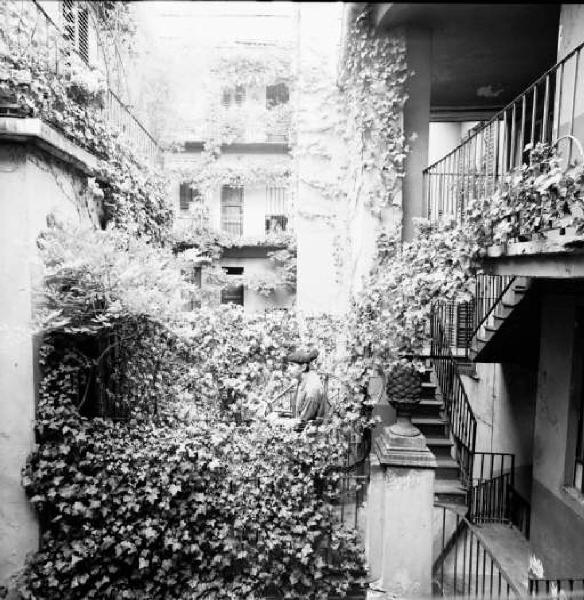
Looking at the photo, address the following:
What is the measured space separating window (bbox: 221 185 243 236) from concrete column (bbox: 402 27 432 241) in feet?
39.3

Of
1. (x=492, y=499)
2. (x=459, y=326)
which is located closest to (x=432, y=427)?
(x=492, y=499)

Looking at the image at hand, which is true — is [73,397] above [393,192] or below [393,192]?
below

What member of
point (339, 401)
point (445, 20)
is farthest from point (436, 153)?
point (339, 401)

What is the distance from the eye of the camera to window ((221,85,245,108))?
16.6m

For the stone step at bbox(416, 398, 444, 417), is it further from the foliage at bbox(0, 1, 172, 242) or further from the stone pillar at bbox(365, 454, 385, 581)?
the foliage at bbox(0, 1, 172, 242)

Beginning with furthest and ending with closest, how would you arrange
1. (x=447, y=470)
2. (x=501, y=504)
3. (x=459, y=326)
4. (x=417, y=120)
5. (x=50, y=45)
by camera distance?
(x=459, y=326), (x=501, y=504), (x=447, y=470), (x=417, y=120), (x=50, y=45)

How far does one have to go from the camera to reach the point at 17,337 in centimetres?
477

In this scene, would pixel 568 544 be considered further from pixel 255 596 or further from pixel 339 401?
pixel 255 596

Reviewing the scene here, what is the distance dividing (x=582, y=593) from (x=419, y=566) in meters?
1.73

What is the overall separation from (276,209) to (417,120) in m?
11.5

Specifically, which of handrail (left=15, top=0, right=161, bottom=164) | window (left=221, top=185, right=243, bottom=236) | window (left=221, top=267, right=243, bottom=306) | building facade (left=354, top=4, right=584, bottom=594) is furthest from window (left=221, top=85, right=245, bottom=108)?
building facade (left=354, top=4, right=584, bottom=594)

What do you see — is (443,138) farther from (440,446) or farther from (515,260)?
(515,260)

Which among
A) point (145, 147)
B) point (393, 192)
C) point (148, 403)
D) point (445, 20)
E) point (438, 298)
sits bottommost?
point (148, 403)

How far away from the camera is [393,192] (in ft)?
21.1
